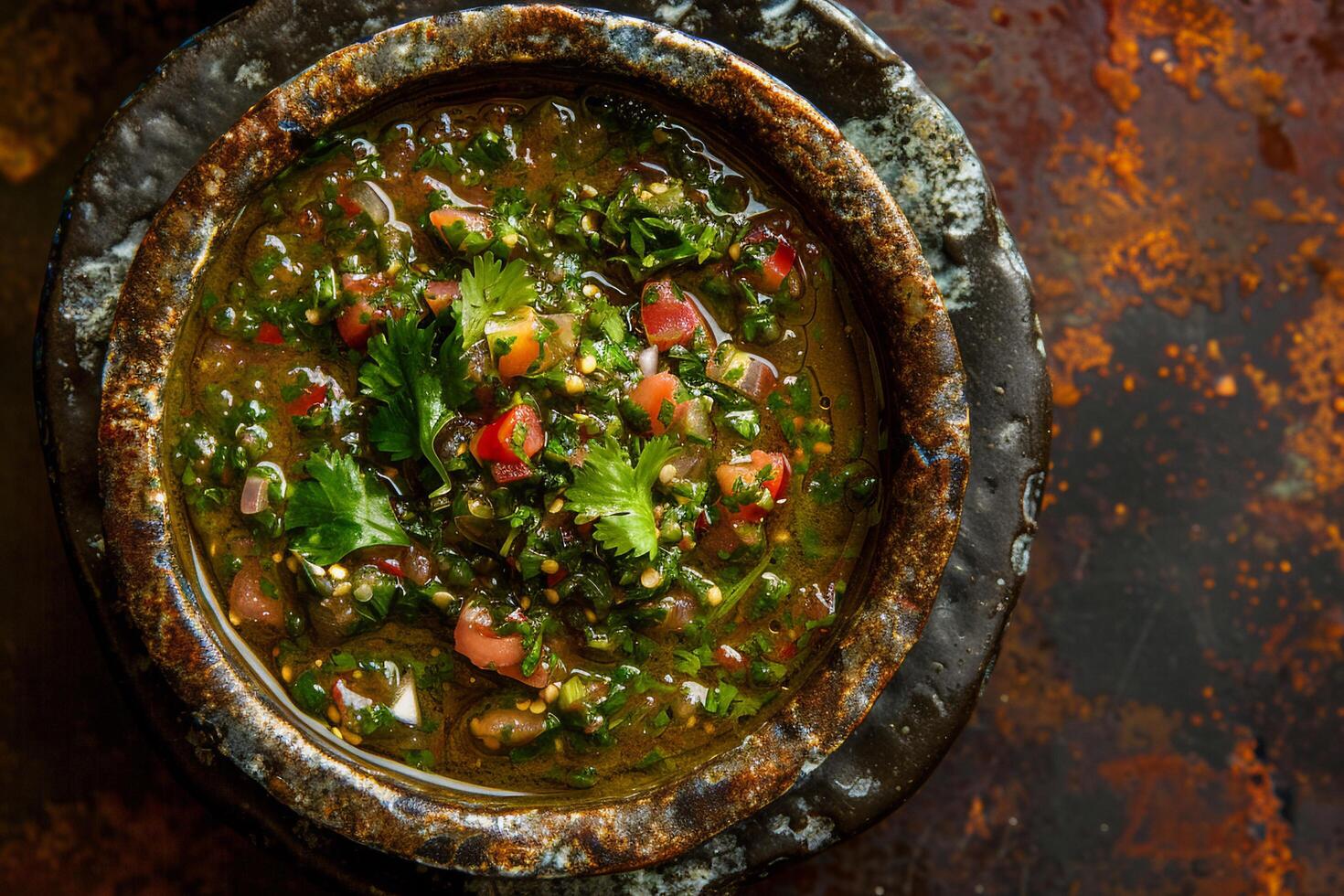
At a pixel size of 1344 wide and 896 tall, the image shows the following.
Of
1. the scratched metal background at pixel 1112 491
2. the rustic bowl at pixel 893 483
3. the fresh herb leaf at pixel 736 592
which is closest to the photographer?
the rustic bowl at pixel 893 483

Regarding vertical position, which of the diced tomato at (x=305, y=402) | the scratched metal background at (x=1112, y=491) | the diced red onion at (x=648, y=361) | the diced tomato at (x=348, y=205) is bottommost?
the scratched metal background at (x=1112, y=491)

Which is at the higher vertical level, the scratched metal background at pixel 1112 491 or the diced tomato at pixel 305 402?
the diced tomato at pixel 305 402

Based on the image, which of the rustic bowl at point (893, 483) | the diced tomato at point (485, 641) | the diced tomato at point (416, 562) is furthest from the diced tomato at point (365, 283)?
the diced tomato at point (485, 641)

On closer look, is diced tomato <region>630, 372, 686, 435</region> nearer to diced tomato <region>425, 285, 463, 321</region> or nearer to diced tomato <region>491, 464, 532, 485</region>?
diced tomato <region>491, 464, 532, 485</region>

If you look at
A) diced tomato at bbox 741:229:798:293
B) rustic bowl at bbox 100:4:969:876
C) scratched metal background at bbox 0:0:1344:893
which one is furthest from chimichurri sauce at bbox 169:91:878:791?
scratched metal background at bbox 0:0:1344:893

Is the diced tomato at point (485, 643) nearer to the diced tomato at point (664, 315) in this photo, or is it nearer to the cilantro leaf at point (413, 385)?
the cilantro leaf at point (413, 385)

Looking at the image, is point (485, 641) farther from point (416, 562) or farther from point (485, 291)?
point (485, 291)

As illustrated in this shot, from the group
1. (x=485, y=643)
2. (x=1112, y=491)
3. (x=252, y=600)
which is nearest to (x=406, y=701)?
(x=485, y=643)

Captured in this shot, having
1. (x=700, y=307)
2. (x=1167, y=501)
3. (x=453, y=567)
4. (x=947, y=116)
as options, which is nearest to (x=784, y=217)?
(x=700, y=307)
